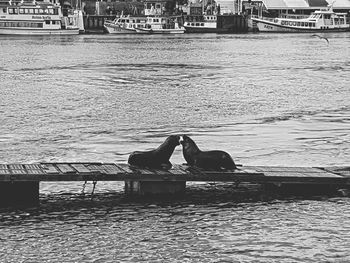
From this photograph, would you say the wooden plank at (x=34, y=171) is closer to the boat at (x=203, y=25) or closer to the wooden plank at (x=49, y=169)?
the wooden plank at (x=49, y=169)

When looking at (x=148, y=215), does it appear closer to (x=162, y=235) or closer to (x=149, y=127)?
(x=162, y=235)

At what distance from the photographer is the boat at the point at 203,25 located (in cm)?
13400

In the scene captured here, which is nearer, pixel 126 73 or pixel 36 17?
pixel 126 73

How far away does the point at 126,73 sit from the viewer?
151 ft

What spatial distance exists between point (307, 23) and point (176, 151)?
11557cm

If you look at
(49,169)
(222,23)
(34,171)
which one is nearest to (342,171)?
(49,169)

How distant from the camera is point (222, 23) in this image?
13600 cm

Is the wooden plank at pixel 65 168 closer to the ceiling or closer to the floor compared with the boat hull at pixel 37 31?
closer to the ceiling

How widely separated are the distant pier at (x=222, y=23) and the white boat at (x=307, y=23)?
2.21 m

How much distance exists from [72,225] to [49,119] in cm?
1230

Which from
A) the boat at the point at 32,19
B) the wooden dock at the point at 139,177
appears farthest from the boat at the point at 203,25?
the wooden dock at the point at 139,177

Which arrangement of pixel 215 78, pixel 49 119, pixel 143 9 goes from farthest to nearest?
pixel 143 9 < pixel 215 78 < pixel 49 119

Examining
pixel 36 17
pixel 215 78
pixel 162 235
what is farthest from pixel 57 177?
pixel 36 17

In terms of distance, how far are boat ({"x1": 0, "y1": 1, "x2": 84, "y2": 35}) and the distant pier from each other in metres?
12.1
